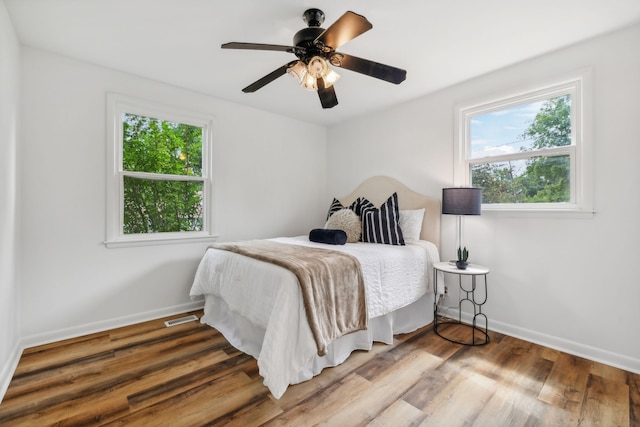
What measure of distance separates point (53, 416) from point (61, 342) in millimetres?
1136

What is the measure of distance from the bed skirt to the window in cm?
95

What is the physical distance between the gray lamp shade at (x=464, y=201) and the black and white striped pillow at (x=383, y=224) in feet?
1.81

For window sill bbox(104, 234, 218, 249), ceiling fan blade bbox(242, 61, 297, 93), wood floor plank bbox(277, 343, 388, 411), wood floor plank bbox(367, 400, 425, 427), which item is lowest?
wood floor plank bbox(367, 400, 425, 427)

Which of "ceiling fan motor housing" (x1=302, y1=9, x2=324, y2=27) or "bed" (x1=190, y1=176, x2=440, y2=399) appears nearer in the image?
"bed" (x1=190, y1=176, x2=440, y2=399)

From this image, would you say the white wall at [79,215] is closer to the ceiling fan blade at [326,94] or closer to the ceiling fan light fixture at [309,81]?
the ceiling fan blade at [326,94]

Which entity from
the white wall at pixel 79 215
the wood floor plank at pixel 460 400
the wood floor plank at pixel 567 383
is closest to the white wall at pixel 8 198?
the white wall at pixel 79 215

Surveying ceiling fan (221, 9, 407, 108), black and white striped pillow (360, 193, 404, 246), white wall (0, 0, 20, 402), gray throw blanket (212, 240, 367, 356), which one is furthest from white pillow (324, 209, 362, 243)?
white wall (0, 0, 20, 402)

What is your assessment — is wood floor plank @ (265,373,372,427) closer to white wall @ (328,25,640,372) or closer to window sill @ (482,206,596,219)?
white wall @ (328,25,640,372)

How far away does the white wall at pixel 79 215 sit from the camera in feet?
8.04

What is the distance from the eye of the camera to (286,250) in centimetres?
254

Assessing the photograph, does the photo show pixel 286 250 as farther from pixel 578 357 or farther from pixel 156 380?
pixel 578 357

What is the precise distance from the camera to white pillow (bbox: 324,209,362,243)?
325 cm

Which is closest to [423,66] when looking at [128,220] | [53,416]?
[128,220]

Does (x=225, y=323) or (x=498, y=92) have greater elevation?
(x=498, y=92)
